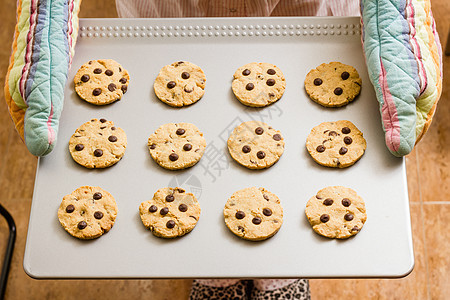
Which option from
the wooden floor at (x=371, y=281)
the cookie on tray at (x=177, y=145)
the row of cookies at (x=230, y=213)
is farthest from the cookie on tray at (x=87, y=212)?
the wooden floor at (x=371, y=281)

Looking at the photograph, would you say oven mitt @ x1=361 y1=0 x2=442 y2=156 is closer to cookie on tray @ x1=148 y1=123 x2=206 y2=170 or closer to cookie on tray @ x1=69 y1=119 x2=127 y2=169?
cookie on tray @ x1=148 y1=123 x2=206 y2=170

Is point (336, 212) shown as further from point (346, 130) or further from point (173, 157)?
point (173, 157)

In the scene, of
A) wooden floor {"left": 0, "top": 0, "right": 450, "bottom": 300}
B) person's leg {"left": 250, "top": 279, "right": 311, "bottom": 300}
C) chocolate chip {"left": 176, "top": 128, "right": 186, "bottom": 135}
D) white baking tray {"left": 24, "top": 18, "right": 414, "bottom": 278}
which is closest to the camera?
white baking tray {"left": 24, "top": 18, "right": 414, "bottom": 278}

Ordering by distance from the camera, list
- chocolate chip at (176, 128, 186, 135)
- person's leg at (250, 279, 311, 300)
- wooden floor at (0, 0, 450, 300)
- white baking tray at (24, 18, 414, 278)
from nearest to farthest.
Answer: white baking tray at (24, 18, 414, 278) < chocolate chip at (176, 128, 186, 135) < person's leg at (250, 279, 311, 300) < wooden floor at (0, 0, 450, 300)

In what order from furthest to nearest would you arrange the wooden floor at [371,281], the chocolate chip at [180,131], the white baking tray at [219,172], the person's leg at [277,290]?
the wooden floor at [371,281] → the person's leg at [277,290] → the chocolate chip at [180,131] → the white baking tray at [219,172]

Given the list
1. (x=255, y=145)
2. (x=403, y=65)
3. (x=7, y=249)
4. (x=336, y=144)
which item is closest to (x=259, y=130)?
(x=255, y=145)

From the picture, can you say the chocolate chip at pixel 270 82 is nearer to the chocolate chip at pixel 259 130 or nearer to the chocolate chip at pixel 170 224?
the chocolate chip at pixel 259 130

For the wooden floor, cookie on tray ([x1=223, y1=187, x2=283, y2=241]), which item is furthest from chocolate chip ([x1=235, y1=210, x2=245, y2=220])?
the wooden floor
